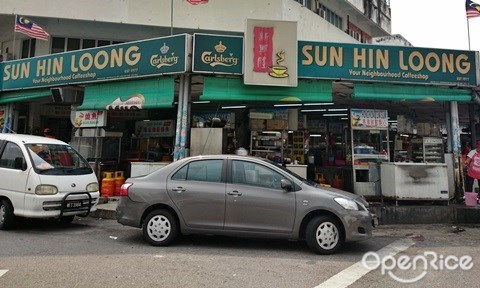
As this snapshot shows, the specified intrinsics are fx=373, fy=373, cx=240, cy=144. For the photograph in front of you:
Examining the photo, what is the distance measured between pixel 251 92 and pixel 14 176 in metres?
5.83

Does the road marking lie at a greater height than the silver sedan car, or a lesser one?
lesser

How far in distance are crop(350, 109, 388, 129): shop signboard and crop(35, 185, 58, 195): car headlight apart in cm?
788

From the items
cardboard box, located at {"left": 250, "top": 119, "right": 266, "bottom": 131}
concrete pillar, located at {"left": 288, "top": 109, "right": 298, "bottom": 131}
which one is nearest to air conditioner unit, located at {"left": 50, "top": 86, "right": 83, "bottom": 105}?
cardboard box, located at {"left": 250, "top": 119, "right": 266, "bottom": 131}

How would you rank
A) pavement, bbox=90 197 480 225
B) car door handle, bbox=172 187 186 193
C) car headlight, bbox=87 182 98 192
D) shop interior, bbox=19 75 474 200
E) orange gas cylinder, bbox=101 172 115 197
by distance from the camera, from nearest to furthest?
car door handle, bbox=172 187 186 193
car headlight, bbox=87 182 98 192
pavement, bbox=90 197 480 225
shop interior, bbox=19 75 474 200
orange gas cylinder, bbox=101 172 115 197

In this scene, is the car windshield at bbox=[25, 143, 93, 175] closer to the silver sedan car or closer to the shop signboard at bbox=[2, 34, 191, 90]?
the silver sedan car

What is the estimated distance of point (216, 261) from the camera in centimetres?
558

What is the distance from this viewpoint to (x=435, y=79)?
10367 mm

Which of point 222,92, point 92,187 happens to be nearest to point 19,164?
point 92,187

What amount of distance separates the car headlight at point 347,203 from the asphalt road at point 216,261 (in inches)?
30.9

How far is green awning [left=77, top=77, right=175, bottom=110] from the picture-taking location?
10336 mm

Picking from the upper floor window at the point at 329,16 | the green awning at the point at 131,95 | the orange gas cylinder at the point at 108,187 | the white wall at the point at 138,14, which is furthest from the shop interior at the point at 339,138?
the upper floor window at the point at 329,16

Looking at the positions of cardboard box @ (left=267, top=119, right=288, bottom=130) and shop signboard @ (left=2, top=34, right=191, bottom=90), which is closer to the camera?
shop signboard @ (left=2, top=34, right=191, bottom=90)

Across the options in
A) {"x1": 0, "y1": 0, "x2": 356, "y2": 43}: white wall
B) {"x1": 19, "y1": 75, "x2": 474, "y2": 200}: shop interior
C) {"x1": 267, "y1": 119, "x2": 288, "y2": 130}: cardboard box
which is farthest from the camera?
{"x1": 0, "y1": 0, "x2": 356, "y2": 43}: white wall

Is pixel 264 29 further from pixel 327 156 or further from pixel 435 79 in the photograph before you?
pixel 327 156
